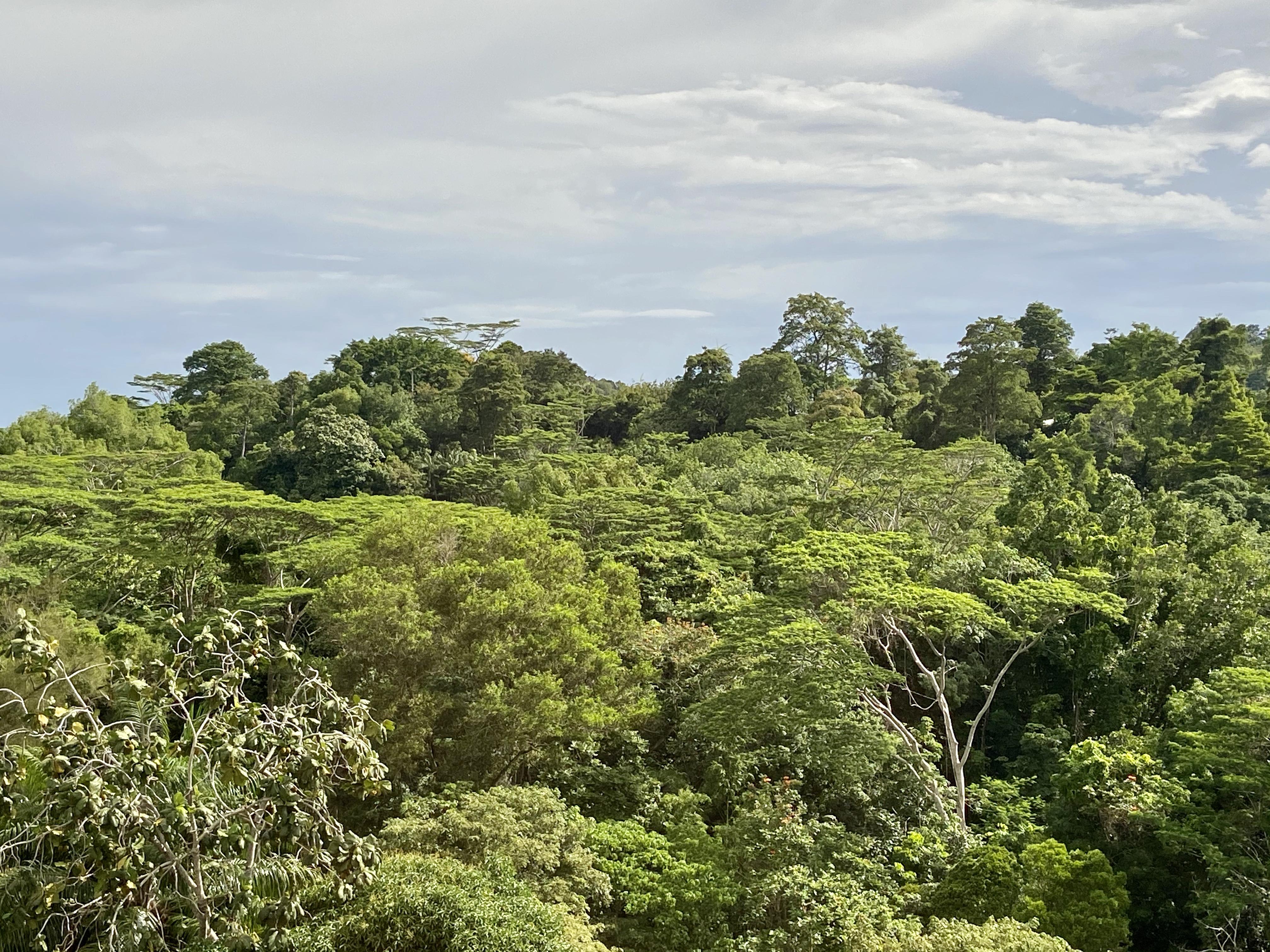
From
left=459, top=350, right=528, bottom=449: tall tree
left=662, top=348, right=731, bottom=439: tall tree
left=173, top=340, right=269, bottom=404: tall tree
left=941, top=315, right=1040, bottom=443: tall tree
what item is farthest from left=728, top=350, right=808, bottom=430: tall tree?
left=173, top=340, right=269, bottom=404: tall tree

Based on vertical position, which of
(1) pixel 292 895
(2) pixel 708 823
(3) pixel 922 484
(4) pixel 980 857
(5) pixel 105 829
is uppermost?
(3) pixel 922 484

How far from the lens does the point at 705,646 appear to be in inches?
540

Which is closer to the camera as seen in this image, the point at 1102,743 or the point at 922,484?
the point at 1102,743

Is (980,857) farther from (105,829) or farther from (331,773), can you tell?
(105,829)

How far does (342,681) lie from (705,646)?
16.7 ft

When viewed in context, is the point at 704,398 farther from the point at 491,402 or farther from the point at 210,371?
the point at 210,371

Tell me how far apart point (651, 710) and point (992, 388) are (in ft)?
73.0

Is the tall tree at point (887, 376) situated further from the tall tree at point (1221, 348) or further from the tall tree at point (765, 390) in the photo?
the tall tree at point (1221, 348)

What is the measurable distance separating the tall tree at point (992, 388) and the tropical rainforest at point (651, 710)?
23.5ft

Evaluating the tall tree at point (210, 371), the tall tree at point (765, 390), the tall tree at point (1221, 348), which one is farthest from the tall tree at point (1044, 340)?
the tall tree at point (210, 371)

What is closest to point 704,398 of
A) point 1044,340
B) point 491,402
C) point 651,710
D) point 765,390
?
point 765,390

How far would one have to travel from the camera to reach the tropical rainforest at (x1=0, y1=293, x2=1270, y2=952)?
6.15m

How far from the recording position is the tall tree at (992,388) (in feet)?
98.6

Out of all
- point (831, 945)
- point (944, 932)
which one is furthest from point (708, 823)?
point (944, 932)
